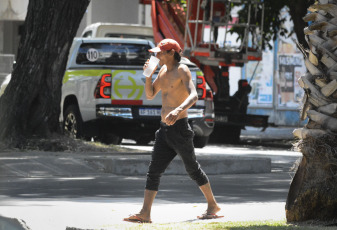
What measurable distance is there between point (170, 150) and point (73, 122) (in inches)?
361

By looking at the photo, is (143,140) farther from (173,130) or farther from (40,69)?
(173,130)

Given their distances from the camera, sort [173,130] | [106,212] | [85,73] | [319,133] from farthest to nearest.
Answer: [85,73], [106,212], [173,130], [319,133]

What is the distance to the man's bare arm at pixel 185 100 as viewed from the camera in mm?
8016

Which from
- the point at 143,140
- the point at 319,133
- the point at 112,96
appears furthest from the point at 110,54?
the point at 319,133

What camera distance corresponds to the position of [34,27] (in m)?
15.9

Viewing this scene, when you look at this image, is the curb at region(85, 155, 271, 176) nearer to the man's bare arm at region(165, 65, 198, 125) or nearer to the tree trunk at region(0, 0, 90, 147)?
the tree trunk at region(0, 0, 90, 147)

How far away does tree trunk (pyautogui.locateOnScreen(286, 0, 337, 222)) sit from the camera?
712 centimetres

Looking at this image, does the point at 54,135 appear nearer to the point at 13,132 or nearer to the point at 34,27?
the point at 13,132

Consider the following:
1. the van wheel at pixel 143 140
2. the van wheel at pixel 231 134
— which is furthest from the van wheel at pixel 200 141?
the van wheel at pixel 231 134

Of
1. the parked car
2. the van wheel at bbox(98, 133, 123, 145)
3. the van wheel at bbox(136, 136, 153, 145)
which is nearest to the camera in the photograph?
the parked car

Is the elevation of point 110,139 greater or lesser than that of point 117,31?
lesser

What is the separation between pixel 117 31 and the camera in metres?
23.7

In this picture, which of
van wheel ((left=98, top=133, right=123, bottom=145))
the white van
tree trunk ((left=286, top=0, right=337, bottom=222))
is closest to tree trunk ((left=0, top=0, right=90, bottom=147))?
van wheel ((left=98, top=133, right=123, bottom=145))

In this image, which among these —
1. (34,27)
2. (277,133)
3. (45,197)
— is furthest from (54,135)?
(277,133)
